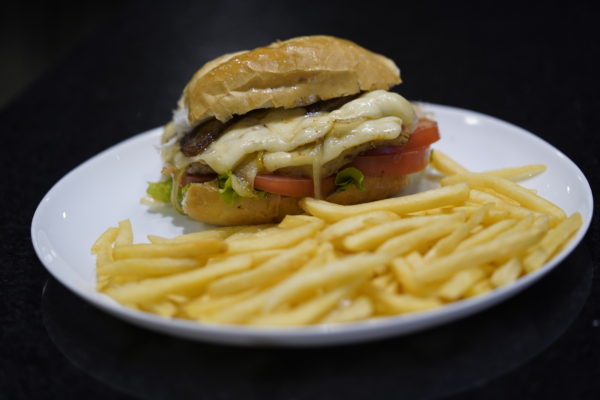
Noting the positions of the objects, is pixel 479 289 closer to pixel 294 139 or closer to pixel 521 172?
pixel 294 139

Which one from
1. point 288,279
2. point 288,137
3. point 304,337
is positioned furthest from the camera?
point 288,137

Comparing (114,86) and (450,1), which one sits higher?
(450,1)

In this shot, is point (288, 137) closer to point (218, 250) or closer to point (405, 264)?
point (218, 250)

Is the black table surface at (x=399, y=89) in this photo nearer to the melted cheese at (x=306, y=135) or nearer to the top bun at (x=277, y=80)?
the melted cheese at (x=306, y=135)

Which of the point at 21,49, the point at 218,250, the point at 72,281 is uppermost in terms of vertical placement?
the point at 218,250

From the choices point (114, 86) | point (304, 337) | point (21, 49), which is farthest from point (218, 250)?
point (21, 49)

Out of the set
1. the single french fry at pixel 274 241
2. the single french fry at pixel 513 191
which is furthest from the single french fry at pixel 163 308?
the single french fry at pixel 513 191
